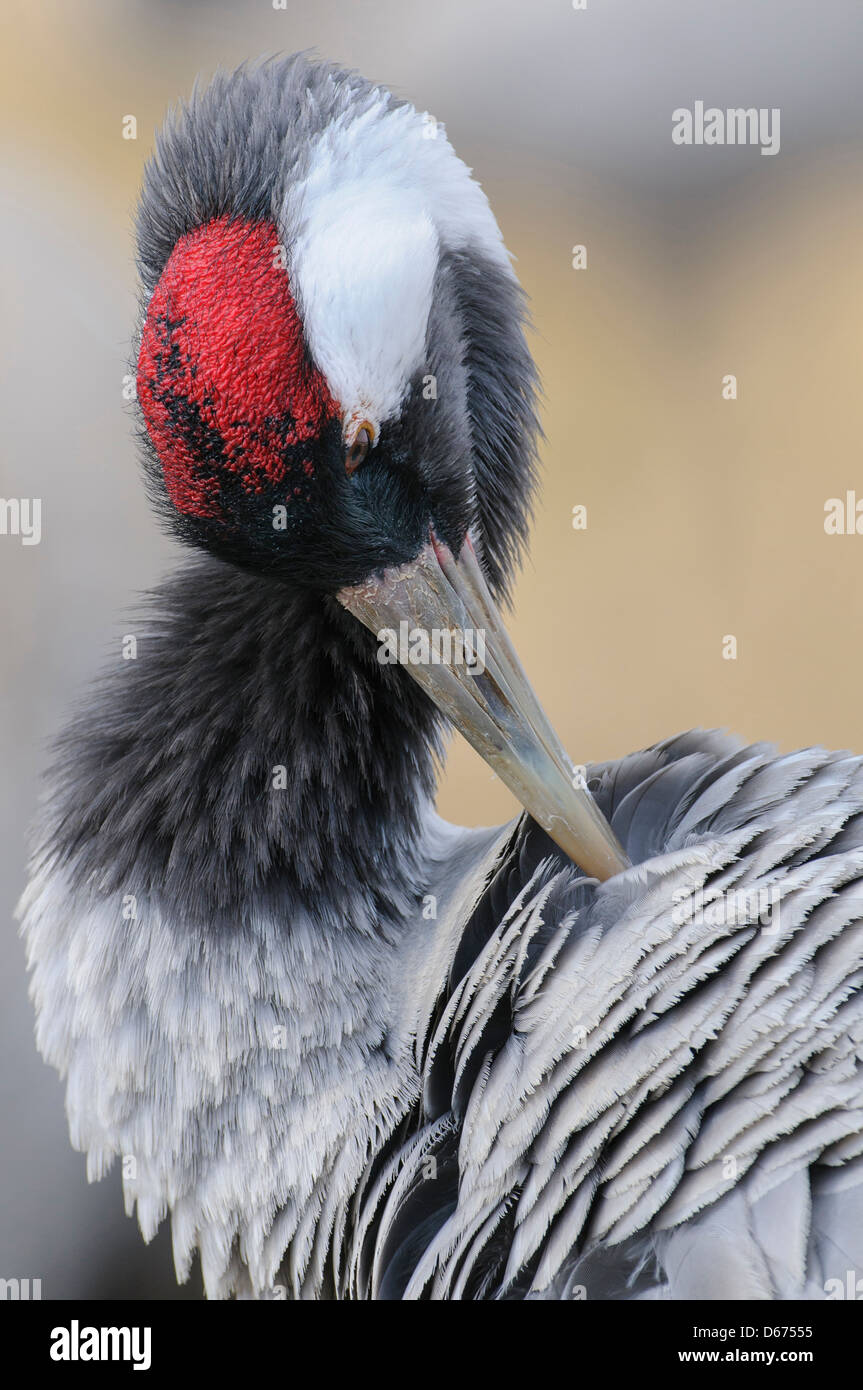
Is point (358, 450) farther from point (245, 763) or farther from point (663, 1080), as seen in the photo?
point (663, 1080)

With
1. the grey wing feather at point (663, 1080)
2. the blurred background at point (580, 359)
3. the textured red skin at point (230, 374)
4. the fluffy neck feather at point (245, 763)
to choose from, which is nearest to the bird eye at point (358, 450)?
the textured red skin at point (230, 374)

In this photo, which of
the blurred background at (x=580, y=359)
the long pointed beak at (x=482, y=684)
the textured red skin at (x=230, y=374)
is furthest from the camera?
the blurred background at (x=580, y=359)

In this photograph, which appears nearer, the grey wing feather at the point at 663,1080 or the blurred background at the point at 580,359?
the grey wing feather at the point at 663,1080

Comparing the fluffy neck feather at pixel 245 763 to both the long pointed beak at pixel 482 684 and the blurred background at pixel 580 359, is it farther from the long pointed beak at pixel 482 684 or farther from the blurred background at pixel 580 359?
the blurred background at pixel 580 359

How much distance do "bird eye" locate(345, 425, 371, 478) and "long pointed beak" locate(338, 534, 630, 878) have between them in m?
0.09

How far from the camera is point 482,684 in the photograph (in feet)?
2.17

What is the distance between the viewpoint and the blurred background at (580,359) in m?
0.97

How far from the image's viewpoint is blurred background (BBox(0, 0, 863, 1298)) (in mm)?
965

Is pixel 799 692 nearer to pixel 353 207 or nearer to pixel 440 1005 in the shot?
pixel 440 1005

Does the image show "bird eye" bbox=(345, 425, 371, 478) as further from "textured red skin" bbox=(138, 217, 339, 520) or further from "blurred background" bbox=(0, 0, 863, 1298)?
"blurred background" bbox=(0, 0, 863, 1298)

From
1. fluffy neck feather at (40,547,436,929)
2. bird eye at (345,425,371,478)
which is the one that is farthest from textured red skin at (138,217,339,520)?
fluffy neck feather at (40,547,436,929)

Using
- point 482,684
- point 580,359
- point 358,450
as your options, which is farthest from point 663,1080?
point 580,359

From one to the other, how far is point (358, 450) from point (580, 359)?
24.8 inches

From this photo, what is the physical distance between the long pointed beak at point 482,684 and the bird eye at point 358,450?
9 cm
